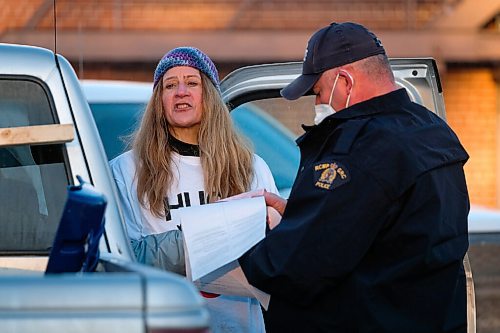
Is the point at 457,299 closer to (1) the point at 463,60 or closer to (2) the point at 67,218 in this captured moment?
(2) the point at 67,218

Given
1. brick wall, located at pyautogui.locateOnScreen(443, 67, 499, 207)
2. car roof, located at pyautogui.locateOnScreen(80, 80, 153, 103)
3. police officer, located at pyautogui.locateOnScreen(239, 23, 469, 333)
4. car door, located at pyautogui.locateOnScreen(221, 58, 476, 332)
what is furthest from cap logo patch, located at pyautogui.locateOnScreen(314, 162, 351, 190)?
brick wall, located at pyautogui.locateOnScreen(443, 67, 499, 207)

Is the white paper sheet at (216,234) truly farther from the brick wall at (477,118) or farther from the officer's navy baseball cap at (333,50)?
the brick wall at (477,118)

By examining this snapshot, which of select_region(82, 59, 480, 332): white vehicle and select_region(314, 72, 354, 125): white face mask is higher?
select_region(314, 72, 354, 125): white face mask

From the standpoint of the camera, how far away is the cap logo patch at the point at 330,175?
3320mm

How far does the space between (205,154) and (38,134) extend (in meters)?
1.03

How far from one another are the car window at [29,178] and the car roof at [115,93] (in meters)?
3.03

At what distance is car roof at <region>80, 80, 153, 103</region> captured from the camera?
6.50 m

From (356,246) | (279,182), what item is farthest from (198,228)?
(279,182)

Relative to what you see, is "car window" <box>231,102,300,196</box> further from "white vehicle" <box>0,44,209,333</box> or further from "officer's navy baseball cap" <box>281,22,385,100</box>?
"white vehicle" <box>0,44,209,333</box>

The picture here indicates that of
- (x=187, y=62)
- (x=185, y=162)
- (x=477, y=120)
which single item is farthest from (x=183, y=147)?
(x=477, y=120)

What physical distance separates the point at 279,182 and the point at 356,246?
2808 mm

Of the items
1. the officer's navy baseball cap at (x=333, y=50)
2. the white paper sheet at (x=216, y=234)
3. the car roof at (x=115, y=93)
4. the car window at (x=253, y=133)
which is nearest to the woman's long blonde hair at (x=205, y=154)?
the white paper sheet at (x=216, y=234)

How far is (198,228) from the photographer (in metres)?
3.53

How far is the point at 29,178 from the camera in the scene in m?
3.38
